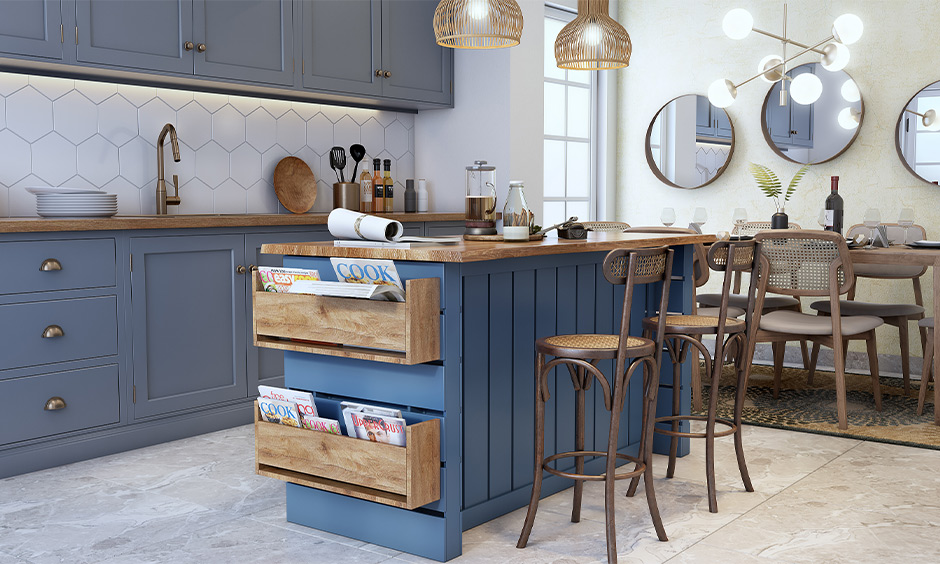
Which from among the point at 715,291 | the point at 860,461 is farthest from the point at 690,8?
the point at 860,461

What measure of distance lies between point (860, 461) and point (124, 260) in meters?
3.03

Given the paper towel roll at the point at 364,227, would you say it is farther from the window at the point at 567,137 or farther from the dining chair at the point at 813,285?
the window at the point at 567,137

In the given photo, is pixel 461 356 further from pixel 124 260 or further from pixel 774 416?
pixel 774 416

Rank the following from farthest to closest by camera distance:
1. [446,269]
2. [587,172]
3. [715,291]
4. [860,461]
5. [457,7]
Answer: [587,172] → [715,291] → [860,461] → [457,7] → [446,269]

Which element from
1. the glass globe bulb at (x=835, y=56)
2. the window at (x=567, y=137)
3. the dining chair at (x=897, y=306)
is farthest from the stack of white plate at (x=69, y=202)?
the glass globe bulb at (x=835, y=56)

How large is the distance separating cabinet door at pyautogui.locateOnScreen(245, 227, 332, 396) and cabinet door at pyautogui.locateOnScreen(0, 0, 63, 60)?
3.63 feet

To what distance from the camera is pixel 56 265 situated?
3336mm

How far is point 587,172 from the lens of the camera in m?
6.66

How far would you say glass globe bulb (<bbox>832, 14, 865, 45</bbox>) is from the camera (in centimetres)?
496

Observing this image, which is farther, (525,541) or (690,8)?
(690,8)

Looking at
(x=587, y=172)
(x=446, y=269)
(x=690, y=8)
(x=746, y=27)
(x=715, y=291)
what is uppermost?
(x=690, y=8)

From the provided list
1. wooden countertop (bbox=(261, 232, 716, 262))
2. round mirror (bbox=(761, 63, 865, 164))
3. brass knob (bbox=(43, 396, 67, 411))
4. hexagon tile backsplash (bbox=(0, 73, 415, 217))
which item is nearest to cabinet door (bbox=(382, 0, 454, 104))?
hexagon tile backsplash (bbox=(0, 73, 415, 217))

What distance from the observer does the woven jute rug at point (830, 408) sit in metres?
3.89

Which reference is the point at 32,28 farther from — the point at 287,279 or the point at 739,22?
the point at 739,22
